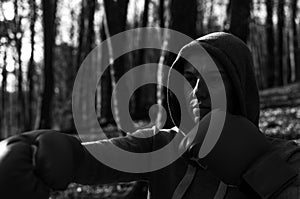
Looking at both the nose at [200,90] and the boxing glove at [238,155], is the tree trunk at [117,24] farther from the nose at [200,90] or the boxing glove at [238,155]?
the boxing glove at [238,155]

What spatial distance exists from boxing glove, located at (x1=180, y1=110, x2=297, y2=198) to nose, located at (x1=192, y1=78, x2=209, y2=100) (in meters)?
0.34

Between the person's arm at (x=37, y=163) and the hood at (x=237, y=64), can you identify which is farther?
the hood at (x=237, y=64)

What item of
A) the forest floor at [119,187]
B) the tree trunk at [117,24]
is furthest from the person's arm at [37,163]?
the tree trunk at [117,24]

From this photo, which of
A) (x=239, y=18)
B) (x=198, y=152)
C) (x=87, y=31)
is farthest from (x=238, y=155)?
(x=87, y=31)

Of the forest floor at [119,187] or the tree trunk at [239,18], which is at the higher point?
the tree trunk at [239,18]

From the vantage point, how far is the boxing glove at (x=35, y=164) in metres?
1.61

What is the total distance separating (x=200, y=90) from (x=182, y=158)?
31cm

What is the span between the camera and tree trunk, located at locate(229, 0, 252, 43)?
955 cm

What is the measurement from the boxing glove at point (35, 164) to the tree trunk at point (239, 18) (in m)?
8.14

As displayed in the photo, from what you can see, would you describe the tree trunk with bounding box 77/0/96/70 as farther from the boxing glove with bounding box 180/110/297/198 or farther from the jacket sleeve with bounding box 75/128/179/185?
the boxing glove with bounding box 180/110/297/198

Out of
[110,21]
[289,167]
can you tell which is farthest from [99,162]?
[110,21]

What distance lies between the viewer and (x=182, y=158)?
231cm

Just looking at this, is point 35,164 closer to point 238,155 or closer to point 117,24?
point 238,155

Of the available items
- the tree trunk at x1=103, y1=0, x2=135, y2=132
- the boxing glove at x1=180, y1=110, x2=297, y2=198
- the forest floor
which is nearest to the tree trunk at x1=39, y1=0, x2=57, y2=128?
the forest floor
